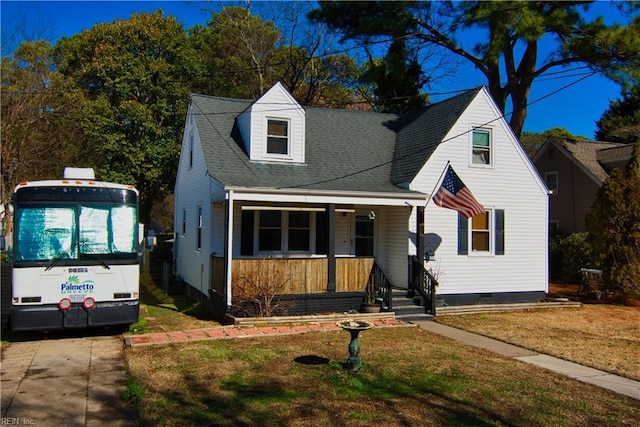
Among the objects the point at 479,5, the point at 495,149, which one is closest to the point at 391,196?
the point at 495,149

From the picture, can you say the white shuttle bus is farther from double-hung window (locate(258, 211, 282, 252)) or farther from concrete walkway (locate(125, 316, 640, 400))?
double-hung window (locate(258, 211, 282, 252))

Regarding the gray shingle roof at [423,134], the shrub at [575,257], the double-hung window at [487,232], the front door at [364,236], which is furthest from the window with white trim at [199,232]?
the shrub at [575,257]

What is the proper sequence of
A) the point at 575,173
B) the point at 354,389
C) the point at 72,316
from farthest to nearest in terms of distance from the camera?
the point at 575,173
the point at 72,316
the point at 354,389

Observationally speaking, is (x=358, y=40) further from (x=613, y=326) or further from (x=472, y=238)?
(x=613, y=326)

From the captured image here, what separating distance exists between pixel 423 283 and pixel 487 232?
3.11 m

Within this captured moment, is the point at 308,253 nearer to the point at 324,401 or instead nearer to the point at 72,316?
the point at 72,316

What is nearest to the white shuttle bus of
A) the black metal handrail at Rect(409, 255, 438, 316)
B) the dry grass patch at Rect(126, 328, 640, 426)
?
the dry grass patch at Rect(126, 328, 640, 426)

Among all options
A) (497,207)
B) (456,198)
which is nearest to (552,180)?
(497,207)

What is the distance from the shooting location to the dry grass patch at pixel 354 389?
5.88 meters

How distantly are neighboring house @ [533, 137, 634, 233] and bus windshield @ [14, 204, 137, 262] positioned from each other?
22268 mm

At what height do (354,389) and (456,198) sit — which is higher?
(456,198)

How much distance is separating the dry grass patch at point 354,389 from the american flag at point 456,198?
4879mm

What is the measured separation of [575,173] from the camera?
26188mm

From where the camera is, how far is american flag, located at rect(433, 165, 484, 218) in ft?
44.4
